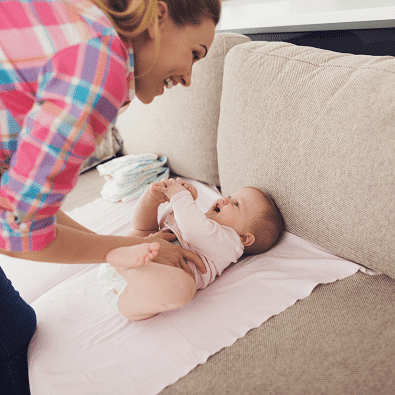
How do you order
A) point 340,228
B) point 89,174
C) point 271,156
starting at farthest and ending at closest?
point 89,174, point 271,156, point 340,228

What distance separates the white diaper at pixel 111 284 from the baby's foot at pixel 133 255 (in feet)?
0.58

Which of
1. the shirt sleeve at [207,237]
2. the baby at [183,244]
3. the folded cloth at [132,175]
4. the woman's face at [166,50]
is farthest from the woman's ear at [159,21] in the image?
the folded cloth at [132,175]

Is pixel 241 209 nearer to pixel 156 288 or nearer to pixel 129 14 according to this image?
pixel 156 288

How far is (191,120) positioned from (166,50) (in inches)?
30.8

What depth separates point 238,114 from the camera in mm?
1192

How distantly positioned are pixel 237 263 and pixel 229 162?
378 mm

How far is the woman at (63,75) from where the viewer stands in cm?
56

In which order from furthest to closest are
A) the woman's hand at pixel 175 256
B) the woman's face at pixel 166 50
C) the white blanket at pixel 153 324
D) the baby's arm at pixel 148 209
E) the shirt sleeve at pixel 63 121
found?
the baby's arm at pixel 148 209, the woman's hand at pixel 175 256, the white blanket at pixel 153 324, the woman's face at pixel 166 50, the shirt sleeve at pixel 63 121

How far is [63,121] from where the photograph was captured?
556mm

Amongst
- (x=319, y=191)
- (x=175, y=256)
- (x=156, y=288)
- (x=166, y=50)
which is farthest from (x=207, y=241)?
(x=166, y=50)

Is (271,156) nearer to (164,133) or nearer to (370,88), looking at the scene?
(370,88)

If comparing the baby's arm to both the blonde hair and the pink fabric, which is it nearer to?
the pink fabric

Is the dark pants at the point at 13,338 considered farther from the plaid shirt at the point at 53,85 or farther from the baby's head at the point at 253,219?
the baby's head at the point at 253,219

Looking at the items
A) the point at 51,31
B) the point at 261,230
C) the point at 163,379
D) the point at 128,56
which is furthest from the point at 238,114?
the point at 163,379
